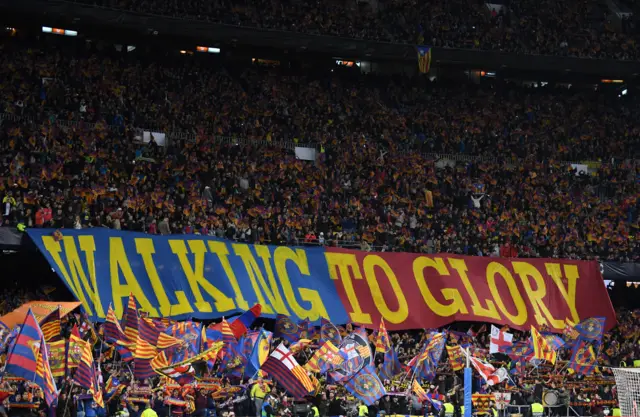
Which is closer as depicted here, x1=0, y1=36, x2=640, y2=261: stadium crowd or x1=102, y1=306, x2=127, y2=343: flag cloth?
x1=102, y1=306, x2=127, y2=343: flag cloth

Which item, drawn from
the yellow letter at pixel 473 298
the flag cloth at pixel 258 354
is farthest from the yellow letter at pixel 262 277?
the flag cloth at pixel 258 354

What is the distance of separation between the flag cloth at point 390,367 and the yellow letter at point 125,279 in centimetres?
888

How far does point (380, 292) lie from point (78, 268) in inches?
499

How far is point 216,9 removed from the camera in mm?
51000

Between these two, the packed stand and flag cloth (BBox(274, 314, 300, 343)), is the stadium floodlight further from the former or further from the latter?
flag cloth (BBox(274, 314, 300, 343))

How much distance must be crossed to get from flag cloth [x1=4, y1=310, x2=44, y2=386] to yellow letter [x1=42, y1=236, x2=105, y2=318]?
12.8m

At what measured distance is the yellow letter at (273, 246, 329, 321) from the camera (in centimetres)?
3962

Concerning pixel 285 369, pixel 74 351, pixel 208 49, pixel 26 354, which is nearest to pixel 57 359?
pixel 74 351

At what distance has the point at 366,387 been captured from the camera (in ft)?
86.9

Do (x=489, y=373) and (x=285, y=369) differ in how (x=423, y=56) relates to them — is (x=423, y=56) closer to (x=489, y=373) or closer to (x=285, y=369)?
(x=489, y=373)

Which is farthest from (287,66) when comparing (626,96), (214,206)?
(626,96)

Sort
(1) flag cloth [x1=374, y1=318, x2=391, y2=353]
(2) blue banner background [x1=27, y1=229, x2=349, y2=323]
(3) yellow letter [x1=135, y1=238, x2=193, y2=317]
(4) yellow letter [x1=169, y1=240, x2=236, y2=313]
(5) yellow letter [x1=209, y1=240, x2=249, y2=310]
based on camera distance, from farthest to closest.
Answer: (5) yellow letter [x1=209, y1=240, x2=249, y2=310]
(4) yellow letter [x1=169, y1=240, x2=236, y2=313]
(3) yellow letter [x1=135, y1=238, x2=193, y2=317]
(2) blue banner background [x1=27, y1=229, x2=349, y2=323]
(1) flag cloth [x1=374, y1=318, x2=391, y2=353]

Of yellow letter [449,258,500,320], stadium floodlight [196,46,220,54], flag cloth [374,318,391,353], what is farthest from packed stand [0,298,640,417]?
stadium floodlight [196,46,220,54]

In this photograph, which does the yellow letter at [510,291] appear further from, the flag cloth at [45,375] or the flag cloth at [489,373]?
the flag cloth at [45,375]
